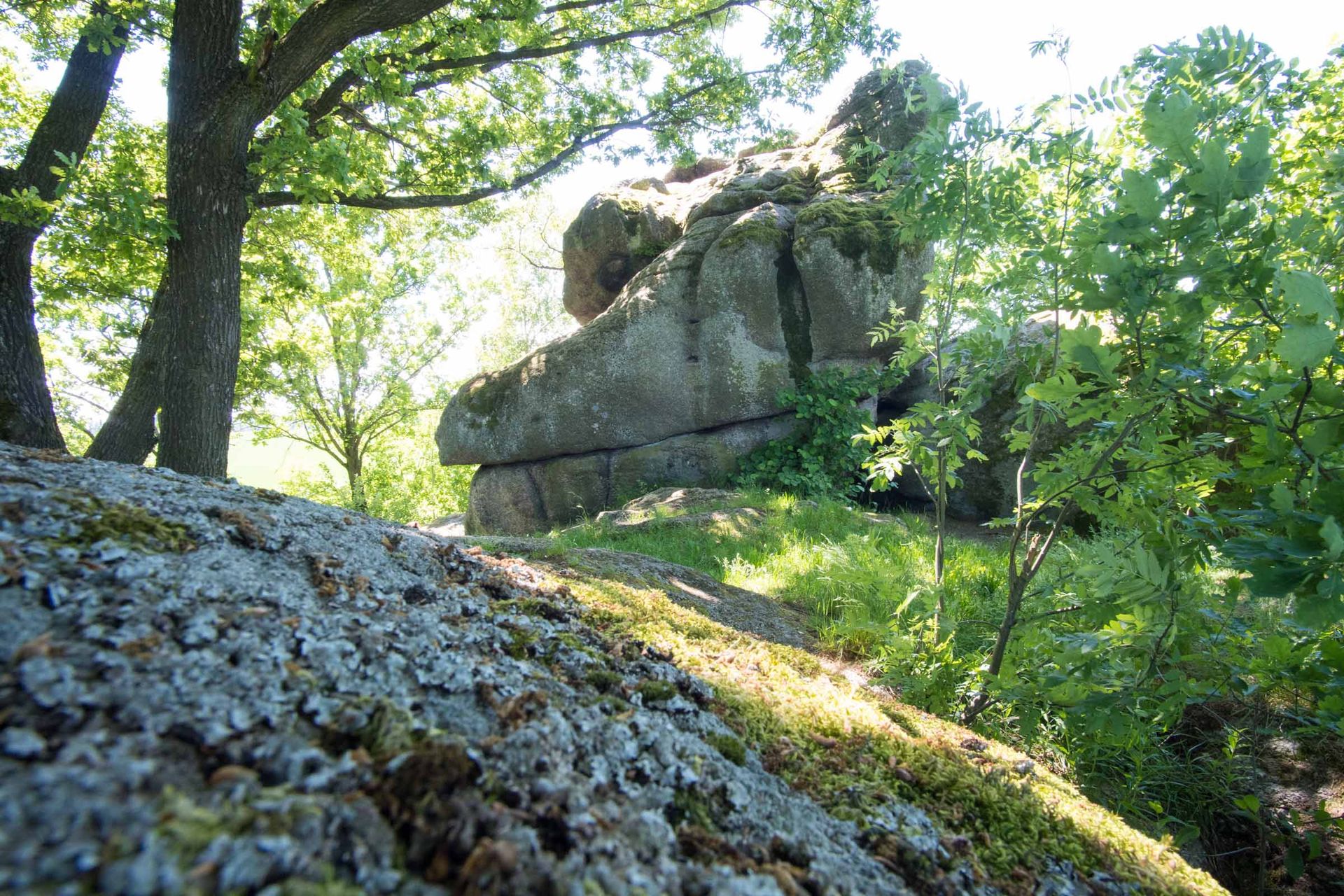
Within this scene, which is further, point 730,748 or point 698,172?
point 698,172

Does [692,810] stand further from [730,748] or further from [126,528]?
[126,528]

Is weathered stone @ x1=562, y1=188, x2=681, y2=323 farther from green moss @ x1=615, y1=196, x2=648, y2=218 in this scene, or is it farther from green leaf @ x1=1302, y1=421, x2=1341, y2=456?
green leaf @ x1=1302, y1=421, x2=1341, y2=456

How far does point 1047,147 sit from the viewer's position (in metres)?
2.71

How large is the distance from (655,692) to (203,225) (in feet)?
20.9

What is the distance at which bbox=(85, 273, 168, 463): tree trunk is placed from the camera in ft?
19.9

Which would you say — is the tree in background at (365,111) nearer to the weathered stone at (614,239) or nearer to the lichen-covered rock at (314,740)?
the weathered stone at (614,239)

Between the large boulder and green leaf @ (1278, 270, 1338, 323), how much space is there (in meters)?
9.26

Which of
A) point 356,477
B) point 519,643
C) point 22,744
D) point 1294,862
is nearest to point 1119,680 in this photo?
point 1294,862

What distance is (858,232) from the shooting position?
1018 centimetres

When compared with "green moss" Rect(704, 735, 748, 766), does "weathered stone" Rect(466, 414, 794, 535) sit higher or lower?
higher

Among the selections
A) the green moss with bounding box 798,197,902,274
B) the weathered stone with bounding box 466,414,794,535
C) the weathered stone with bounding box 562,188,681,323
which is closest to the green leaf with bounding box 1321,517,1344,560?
the weathered stone with bounding box 466,414,794,535

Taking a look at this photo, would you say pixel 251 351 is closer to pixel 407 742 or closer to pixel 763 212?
pixel 763 212

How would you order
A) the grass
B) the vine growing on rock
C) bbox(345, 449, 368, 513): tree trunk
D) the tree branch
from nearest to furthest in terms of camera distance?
1. the grass
2. the tree branch
3. the vine growing on rock
4. bbox(345, 449, 368, 513): tree trunk

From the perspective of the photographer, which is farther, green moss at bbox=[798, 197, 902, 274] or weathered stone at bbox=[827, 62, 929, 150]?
weathered stone at bbox=[827, 62, 929, 150]
